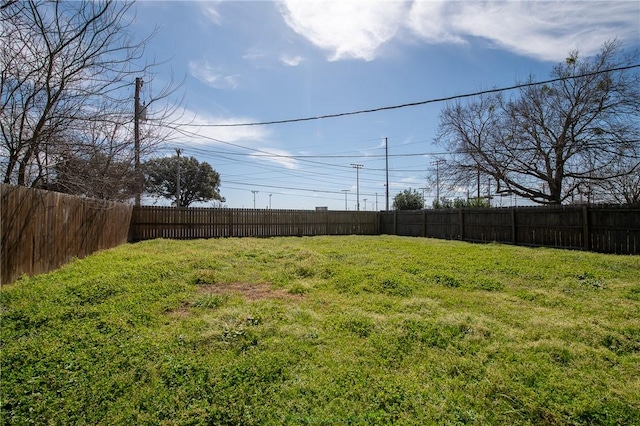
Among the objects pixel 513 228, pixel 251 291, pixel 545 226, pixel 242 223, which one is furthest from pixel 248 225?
pixel 545 226

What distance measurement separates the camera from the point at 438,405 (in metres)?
2.16

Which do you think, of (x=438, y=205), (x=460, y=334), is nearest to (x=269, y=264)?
(x=460, y=334)

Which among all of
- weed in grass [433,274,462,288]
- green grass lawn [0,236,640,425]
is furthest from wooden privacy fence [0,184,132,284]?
weed in grass [433,274,462,288]

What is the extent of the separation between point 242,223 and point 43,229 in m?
9.42

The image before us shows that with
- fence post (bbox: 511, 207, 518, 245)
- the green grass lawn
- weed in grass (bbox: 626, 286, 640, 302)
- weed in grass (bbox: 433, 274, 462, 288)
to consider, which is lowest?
the green grass lawn

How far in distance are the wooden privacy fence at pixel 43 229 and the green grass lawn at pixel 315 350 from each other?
0.36m

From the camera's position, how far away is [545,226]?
35.6ft

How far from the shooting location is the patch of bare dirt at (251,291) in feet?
15.5

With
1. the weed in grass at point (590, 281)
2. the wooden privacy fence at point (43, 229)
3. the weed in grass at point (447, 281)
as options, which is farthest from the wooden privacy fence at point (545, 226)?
the wooden privacy fence at point (43, 229)

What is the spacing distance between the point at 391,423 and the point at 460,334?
1.69 metres

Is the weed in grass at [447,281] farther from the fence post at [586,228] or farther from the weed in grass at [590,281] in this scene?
the fence post at [586,228]

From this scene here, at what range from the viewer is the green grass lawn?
211cm

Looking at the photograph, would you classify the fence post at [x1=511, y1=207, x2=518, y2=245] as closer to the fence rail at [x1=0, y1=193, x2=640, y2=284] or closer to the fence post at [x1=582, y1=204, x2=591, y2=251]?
the fence rail at [x1=0, y1=193, x2=640, y2=284]

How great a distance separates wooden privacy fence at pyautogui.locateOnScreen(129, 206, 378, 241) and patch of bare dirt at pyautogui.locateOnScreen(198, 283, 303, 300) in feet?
28.0
